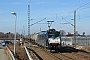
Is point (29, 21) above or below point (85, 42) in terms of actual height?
above

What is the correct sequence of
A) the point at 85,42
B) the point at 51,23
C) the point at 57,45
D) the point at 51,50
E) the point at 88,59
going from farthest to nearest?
1. the point at 85,42
2. the point at 51,23
3. the point at 51,50
4. the point at 57,45
5. the point at 88,59

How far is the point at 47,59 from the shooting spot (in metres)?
26.3

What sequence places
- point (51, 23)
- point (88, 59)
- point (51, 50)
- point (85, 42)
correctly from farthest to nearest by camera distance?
point (85, 42)
point (51, 23)
point (51, 50)
point (88, 59)

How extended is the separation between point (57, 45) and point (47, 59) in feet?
36.4

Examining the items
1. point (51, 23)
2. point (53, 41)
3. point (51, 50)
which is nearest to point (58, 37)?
point (53, 41)

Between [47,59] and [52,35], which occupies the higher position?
[52,35]

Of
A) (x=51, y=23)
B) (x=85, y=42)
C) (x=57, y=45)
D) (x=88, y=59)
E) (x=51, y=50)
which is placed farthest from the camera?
(x=85, y=42)

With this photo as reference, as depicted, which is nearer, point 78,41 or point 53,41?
point 53,41

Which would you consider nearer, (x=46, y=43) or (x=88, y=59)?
(x=88, y=59)

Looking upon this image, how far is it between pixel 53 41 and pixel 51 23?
21.1 metres

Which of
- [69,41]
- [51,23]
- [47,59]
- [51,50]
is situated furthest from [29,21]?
[47,59]

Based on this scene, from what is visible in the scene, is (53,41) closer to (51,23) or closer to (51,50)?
(51,50)

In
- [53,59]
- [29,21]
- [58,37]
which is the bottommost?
[53,59]

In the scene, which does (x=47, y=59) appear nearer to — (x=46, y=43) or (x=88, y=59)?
(x=88, y=59)
